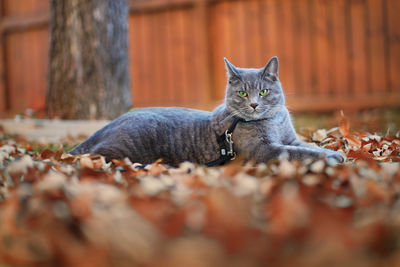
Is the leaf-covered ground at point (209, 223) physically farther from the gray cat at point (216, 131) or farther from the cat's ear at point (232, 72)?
the cat's ear at point (232, 72)

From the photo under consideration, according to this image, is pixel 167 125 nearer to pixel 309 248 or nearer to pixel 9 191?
Answer: pixel 9 191

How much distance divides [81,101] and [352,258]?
388 cm

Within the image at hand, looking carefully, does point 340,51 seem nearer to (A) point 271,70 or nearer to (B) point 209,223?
(A) point 271,70

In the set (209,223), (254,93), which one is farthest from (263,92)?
(209,223)

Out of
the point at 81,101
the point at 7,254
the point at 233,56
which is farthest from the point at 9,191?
the point at 233,56

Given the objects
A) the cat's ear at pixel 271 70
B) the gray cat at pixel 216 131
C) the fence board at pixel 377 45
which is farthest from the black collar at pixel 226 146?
the fence board at pixel 377 45

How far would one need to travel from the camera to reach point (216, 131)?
2.51 m

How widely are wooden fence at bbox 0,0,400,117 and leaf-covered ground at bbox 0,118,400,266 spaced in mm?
4897

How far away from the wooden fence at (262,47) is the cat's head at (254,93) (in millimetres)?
3720

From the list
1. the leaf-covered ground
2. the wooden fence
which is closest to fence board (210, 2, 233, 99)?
the wooden fence

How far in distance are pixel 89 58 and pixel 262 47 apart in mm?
3211

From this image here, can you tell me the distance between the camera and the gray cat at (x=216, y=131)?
94.2 inches

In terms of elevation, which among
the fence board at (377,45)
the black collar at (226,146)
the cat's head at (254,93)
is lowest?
the black collar at (226,146)

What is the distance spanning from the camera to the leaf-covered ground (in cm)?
81
